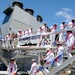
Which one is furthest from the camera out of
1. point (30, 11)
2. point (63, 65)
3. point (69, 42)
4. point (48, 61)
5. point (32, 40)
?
point (30, 11)

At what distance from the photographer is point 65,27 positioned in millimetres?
10953

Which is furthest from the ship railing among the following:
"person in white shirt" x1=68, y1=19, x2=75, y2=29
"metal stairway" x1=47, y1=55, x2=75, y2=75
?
"metal stairway" x1=47, y1=55, x2=75, y2=75

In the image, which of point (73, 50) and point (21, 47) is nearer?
point (73, 50)

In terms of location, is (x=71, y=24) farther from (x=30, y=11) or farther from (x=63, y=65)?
(x=30, y=11)

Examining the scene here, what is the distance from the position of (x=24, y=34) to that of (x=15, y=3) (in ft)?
41.7

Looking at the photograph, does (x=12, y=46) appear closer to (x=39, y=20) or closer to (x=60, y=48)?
(x=60, y=48)

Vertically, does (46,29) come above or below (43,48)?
above

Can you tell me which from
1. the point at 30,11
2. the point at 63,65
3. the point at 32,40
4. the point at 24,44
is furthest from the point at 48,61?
the point at 30,11

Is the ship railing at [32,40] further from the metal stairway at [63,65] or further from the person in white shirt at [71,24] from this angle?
the metal stairway at [63,65]

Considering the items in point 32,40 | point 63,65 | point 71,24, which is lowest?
point 63,65

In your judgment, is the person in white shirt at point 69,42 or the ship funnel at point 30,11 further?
the ship funnel at point 30,11

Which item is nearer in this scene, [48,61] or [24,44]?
[48,61]

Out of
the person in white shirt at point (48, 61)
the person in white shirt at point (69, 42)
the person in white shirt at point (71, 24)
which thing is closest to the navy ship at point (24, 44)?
the person in white shirt at point (69, 42)

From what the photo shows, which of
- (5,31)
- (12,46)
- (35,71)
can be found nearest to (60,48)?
(35,71)
